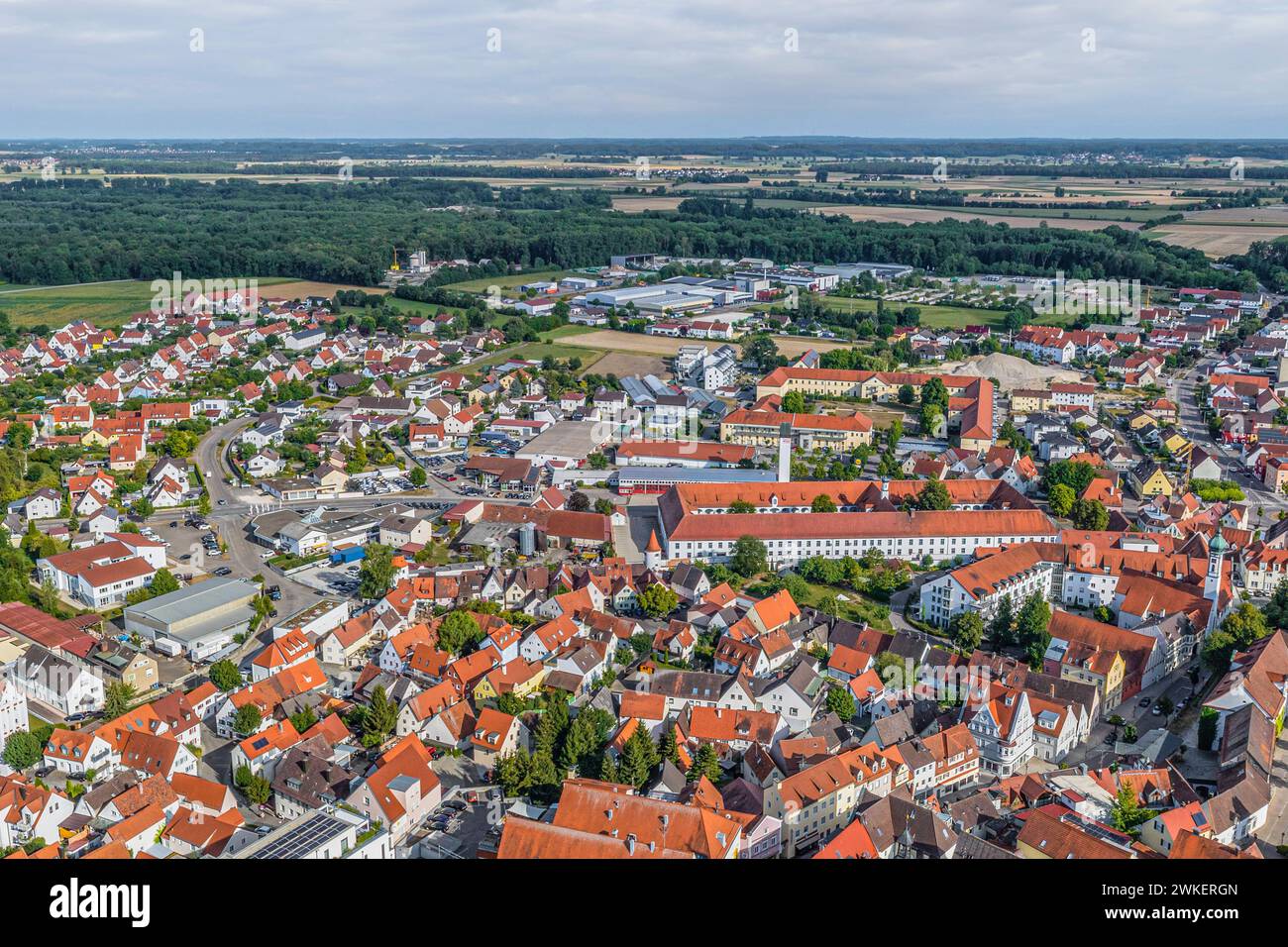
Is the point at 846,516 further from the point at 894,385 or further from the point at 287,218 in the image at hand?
the point at 287,218

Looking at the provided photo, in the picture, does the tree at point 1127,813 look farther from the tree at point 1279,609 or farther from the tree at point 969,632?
the tree at point 1279,609

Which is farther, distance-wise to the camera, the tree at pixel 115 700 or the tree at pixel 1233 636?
the tree at pixel 1233 636

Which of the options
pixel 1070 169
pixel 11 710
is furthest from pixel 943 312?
pixel 1070 169

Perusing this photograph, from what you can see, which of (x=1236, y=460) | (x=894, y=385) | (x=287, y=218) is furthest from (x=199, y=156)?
(x=1236, y=460)

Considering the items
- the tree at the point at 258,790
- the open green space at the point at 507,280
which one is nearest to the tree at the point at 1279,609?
the tree at the point at 258,790

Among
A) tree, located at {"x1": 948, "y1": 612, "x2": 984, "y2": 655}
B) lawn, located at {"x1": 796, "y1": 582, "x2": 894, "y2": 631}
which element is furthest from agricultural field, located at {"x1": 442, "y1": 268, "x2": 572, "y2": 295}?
tree, located at {"x1": 948, "y1": 612, "x2": 984, "y2": 655}
